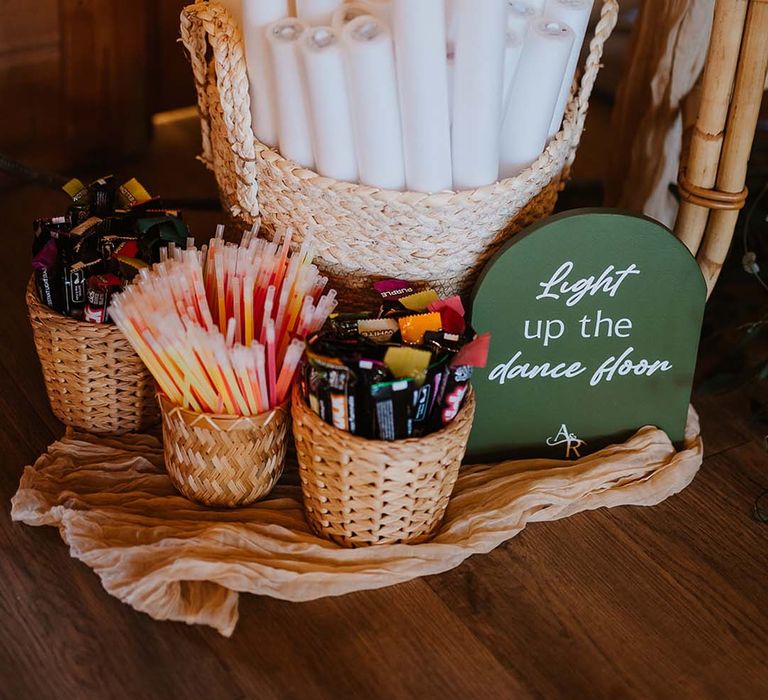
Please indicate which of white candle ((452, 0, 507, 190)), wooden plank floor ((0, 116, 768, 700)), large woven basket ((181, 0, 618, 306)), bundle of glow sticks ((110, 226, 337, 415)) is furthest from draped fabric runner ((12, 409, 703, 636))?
white candle ((452, 0, 507, 190))

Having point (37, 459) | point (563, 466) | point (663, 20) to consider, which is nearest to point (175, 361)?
point (37, 459)

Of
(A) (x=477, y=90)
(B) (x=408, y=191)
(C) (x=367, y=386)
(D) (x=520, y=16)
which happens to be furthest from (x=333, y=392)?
(D) (x=520, y=16)

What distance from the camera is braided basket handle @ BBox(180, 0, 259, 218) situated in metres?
1.15

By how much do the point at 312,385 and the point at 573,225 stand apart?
37 cm

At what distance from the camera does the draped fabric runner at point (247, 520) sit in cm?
109

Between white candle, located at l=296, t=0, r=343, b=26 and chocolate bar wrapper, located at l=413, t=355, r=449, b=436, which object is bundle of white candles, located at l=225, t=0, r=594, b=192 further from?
chocolate bar wrapper, located at l=413, t=355, r=449, b=436

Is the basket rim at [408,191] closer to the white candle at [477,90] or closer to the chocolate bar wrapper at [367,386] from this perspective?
the white candle at [477,90]

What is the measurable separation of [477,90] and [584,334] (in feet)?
1.11

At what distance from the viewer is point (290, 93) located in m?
1.16

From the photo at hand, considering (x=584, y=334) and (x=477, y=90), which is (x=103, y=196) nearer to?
(x=477, y=90)

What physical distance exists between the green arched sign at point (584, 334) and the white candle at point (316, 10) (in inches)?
13.2

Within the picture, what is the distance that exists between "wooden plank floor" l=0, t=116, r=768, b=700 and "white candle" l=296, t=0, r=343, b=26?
634 mm

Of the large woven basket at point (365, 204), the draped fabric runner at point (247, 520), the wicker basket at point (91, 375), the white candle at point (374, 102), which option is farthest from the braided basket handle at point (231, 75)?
the draped fabric runner at point (247, 520)

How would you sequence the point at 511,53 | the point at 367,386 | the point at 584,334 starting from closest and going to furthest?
the point at 367,386, the point at 511,53, the point at 584,334
